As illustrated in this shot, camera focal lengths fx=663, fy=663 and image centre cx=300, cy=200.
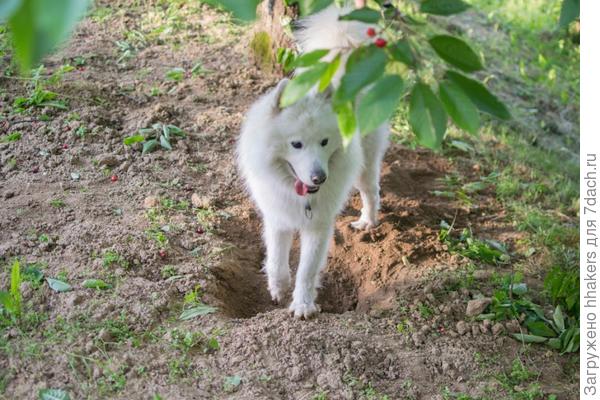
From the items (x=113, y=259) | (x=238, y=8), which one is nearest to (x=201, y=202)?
(x=113, y=259)

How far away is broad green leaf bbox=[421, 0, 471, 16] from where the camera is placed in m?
1.88

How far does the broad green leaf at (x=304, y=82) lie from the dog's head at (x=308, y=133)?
5.48 ft

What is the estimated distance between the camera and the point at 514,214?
210 inches

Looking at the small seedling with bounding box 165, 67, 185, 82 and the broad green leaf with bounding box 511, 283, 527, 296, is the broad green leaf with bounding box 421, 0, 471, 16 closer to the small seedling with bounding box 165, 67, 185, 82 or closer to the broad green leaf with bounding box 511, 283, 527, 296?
the broad green leaf with bounding box 511, 283, 527, 296

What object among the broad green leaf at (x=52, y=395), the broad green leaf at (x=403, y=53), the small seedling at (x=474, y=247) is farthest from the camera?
the small seedling at (x=474, y=247)

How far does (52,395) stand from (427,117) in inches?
84.2

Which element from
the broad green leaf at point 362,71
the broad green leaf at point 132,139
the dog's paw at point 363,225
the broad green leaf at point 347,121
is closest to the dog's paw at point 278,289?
the dog's paw at point 363,225

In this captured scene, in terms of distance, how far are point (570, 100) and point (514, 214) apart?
3.20 m

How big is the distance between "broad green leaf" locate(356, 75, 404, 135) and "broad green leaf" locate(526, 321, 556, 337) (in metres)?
2.67

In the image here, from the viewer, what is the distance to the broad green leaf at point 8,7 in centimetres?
96

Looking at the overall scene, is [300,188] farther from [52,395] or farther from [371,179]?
[52,395]

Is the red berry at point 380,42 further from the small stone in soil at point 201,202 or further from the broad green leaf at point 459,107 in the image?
the small stone in soil at point 201,202

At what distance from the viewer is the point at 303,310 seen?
12.8 feet
